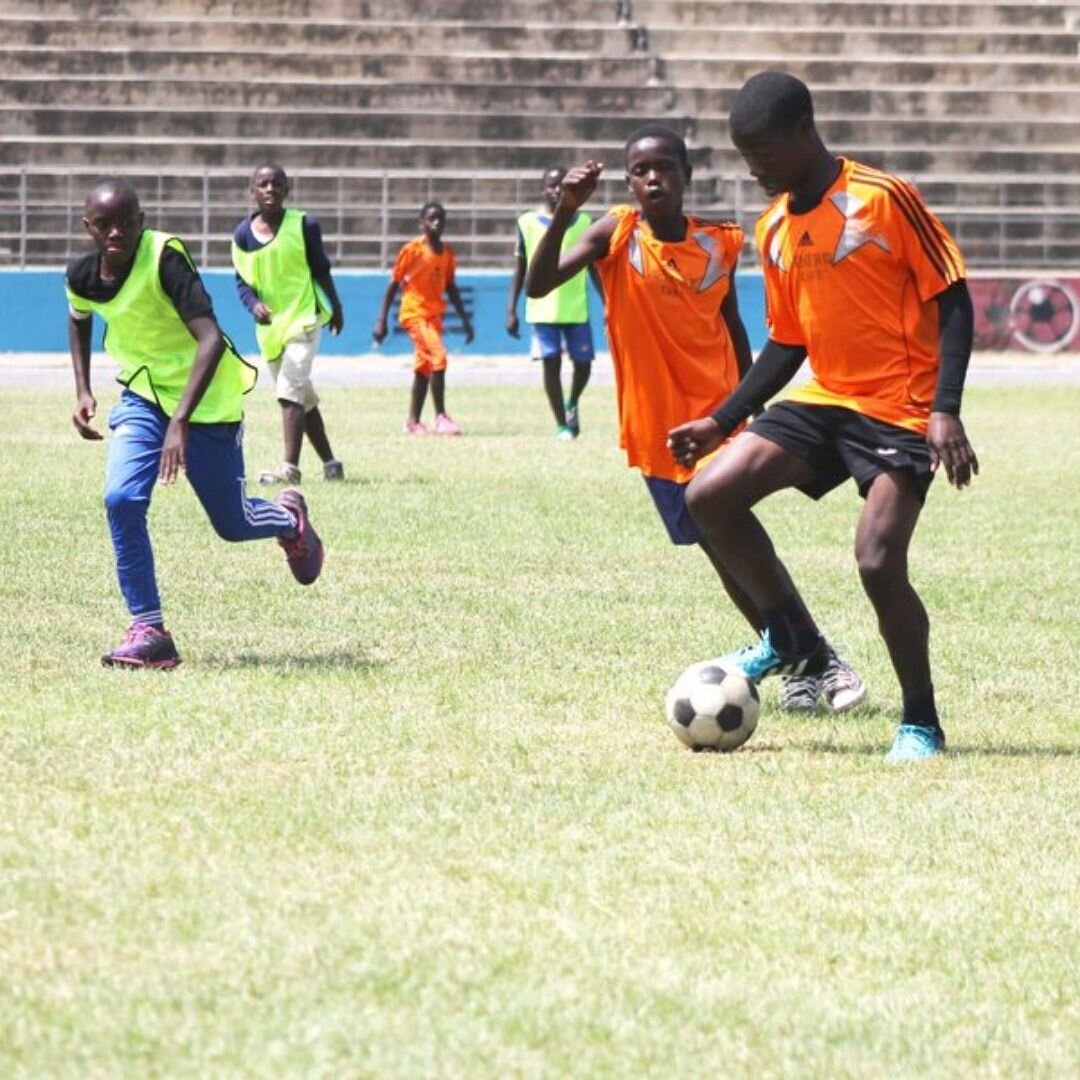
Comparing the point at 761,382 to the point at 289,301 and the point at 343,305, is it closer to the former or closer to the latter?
the point at 289,301

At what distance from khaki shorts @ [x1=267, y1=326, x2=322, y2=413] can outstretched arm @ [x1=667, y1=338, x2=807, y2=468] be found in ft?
25.5

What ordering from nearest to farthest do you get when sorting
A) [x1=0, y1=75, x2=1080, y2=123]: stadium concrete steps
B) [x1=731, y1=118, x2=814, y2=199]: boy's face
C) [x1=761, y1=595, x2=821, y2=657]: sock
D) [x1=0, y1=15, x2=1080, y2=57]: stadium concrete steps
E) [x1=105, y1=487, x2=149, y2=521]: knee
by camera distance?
[x1=731, y1=118, x2=814, y2=199]: boy's face → [x1=761, y1=595, x2=821, y2=657]: sock → [x1=105, y1=487, x2=149, y2=521]: knee → [x1=0, y1=75, x2=1080, y2=123]: stadium concrete steps → [x1=0, y1=15, x2=1080, y2=57]: stadium concrete steps

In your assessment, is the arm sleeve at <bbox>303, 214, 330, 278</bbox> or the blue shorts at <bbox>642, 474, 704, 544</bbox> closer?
the blue shorts at <bbox>642, 474, 704, 544</bbox>

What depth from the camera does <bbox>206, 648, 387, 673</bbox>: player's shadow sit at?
26.8 feet

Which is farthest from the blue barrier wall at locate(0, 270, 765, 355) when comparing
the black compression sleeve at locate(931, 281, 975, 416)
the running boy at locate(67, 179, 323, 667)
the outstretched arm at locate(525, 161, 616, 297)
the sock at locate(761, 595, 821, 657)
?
the black compression sleeve at locate(931, 281, 975, 416)

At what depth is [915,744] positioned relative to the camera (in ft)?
22.1

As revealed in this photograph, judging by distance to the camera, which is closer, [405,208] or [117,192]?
[117,192]

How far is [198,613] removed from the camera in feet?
31.1

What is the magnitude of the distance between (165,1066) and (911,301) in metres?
3.48

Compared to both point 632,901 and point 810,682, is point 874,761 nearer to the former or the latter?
point 810,682

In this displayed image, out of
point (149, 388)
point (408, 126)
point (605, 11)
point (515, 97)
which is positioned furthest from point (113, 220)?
point (605, 11)

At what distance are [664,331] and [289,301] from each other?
753 centimetres

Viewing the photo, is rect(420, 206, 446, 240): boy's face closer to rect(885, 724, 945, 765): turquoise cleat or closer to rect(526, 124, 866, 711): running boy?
rect(526, 124, 866, 711): running boy

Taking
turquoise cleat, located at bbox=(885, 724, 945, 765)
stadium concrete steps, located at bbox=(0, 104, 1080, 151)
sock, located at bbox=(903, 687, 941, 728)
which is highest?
stadium concrete steps, located at bbox=(0, 104, 1080, 151)
